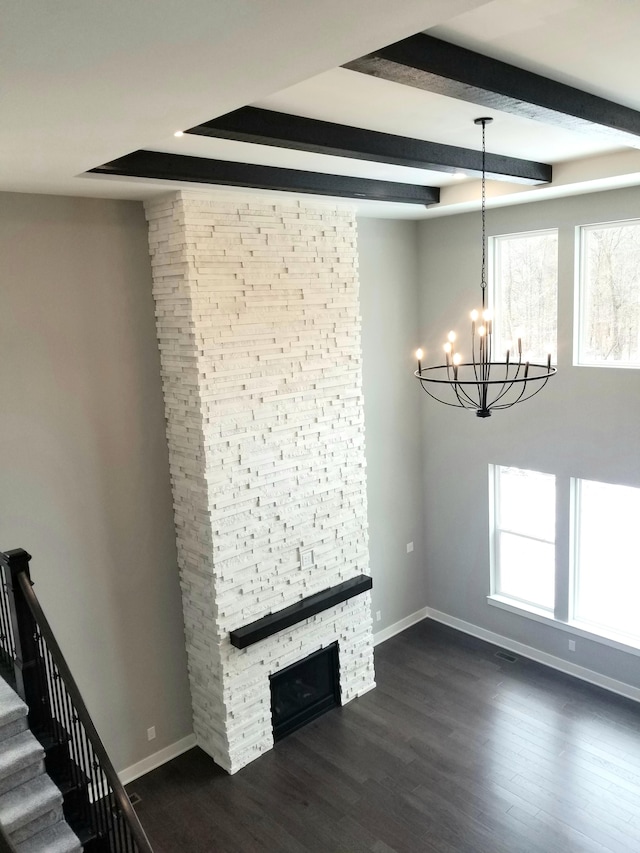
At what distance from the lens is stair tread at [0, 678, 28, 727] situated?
3.92 meters

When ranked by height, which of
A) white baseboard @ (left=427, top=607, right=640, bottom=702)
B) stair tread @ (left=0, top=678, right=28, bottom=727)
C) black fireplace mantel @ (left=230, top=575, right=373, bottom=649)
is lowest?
white baseboard @ (left=427, top=607, right=640, bottom=702)

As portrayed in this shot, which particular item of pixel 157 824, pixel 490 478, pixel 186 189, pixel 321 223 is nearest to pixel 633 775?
pixel 490 478

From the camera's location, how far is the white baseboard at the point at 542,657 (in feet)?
21.0

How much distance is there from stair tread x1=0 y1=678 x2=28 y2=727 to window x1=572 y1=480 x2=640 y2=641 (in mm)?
5113

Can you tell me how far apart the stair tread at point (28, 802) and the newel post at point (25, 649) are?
1.14 feet

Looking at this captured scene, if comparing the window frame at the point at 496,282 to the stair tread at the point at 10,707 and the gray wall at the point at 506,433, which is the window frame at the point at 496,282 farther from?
the stair tread at the point at 10,707

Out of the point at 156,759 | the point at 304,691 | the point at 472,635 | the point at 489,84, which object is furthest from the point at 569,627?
the point at 489,84

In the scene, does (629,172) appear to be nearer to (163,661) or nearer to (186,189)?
(186,189)

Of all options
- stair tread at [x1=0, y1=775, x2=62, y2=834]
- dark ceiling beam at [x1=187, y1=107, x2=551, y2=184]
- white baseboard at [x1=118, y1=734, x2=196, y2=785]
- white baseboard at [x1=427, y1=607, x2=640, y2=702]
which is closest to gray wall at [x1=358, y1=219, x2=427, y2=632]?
white baseboard at [x1=427, y1=607, x2=640, y2=702]

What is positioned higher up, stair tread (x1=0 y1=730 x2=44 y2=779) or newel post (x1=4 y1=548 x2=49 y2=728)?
newel post (x1=4 y1=548 x2=49 y2=728)

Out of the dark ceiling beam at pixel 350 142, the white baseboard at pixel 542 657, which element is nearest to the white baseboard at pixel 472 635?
the white baseboard at pixel 542 657

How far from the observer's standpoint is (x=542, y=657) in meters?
7.02

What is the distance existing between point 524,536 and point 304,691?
2816 millimetres

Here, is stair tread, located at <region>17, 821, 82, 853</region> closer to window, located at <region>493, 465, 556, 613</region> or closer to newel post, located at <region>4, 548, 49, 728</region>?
newel post, located at <region>4, 548, 49, 728</region>
